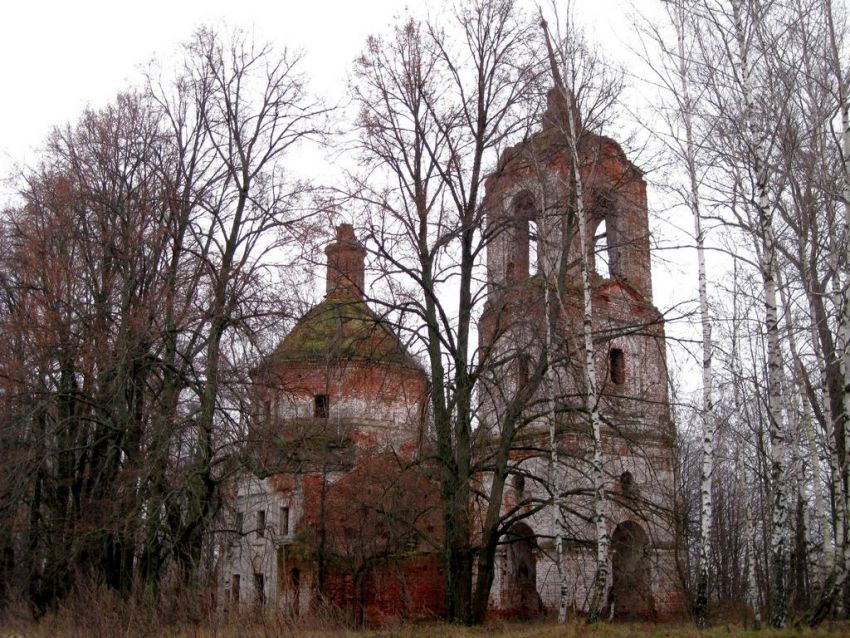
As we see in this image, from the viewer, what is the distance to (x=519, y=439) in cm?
1864

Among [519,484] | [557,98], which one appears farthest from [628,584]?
[557,98]

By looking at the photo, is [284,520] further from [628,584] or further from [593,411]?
[593,411]

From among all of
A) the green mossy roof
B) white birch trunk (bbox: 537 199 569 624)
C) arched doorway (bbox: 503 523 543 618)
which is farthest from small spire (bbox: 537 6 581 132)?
arched doorway (bbox: 503 523 543 618)

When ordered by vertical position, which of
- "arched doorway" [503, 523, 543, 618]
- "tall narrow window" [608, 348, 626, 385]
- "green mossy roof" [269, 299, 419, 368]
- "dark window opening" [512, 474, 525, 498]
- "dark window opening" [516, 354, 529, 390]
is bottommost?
"arched doorway" [503, 523, 543, 618]

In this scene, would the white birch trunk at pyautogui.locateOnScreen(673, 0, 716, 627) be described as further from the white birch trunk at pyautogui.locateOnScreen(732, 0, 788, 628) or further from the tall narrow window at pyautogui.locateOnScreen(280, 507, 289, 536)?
the tall narrow window at pyautogui.locateOnScreen(280, 507, 289, 536)

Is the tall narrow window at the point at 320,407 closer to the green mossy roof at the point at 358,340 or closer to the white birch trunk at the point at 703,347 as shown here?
the green mossy roof at the point at 358,340

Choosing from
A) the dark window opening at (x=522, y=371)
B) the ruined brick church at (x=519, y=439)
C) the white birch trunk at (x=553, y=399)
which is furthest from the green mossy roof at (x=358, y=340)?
the white birch trunk at (x=553, y=399)

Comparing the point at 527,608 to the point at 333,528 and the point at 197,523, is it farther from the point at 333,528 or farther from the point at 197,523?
the point at 197,523

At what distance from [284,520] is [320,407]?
3973 mm

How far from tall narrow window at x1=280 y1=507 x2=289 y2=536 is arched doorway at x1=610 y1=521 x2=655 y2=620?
11026 millimetres

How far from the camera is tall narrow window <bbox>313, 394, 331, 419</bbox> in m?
27.6

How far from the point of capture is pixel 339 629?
14172 mm

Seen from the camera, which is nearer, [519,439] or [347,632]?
[347,632]

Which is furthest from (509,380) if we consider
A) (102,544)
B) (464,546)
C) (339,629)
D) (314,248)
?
(102,544)
